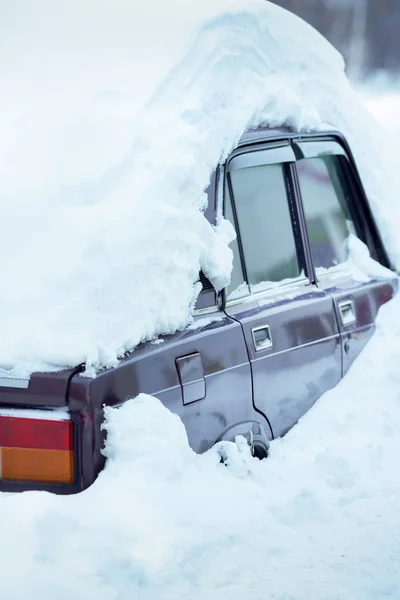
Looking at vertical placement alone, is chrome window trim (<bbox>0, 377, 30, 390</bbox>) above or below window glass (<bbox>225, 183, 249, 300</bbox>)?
below

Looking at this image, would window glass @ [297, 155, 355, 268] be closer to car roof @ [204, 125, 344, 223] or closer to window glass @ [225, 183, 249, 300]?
car roof @ [204, 125, 344, 223]

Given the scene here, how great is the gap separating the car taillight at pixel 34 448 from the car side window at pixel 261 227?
3.76ft

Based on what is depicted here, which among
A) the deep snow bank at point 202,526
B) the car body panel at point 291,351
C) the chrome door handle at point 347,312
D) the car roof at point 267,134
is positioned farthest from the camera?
the chrome door handle at point 347,312

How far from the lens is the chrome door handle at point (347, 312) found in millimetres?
4660

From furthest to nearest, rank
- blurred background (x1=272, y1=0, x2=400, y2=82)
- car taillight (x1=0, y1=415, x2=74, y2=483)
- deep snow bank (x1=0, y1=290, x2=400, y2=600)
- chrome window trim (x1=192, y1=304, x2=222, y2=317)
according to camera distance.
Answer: blurred background (x1=272, y1=0, x2=400, y2=82), chrome window trim (x1=192, y1=304, x2=222, y2=317), car taillight (x1=0, y1=415, x2=74, y2=483), deep snow bank (x1=0, y1=290, x2=400, y2=600)

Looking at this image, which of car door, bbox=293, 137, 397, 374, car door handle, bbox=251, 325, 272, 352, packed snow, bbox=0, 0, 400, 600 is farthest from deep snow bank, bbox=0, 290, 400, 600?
car door, bbox=293, 137, 397, 374

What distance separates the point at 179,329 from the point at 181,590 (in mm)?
986

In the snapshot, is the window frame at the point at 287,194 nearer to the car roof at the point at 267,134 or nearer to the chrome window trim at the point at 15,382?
the car roof at the point at 267,134

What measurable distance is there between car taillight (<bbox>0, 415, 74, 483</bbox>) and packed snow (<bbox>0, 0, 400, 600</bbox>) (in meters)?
0.09

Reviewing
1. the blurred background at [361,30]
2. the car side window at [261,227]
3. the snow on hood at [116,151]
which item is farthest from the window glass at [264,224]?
the blurred background at [361,30]

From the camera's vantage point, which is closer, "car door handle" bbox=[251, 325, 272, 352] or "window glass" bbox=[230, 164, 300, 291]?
"car door handle" bbox=[251, 325, 272, 352]

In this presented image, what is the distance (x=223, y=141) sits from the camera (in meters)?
3.99

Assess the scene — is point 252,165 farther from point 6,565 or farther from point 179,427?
point 6,565

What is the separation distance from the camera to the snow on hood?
3.27 metres
